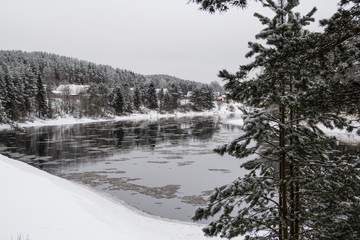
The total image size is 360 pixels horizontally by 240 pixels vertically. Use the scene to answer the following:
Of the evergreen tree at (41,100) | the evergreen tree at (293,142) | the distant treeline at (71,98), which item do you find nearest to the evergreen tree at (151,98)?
the distant treeline at (71,98)

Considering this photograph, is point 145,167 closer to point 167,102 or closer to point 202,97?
point 167,102

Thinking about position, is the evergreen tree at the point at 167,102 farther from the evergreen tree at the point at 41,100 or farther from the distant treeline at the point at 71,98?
the evergreen tree at the point at 41,100

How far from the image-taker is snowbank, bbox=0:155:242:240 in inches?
340

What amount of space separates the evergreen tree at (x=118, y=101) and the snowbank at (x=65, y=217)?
72282 millimetres

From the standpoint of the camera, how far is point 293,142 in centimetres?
561

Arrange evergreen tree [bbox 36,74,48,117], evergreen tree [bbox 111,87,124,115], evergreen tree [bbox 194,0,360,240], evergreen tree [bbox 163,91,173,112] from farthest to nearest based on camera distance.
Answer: evergreen tree [bbox 163,91,173,112]
evergreen tree [bbox 111,87,124,115]
evergreen tree [bbox 36,74,48,117]
evergreen tree [bbox 194,0,360,240]

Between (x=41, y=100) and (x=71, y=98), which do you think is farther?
(x=71, y=98)

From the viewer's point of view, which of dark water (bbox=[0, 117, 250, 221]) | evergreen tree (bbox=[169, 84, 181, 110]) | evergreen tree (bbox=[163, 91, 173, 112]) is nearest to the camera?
dark water (bbox=[0, 117, 250, 221])

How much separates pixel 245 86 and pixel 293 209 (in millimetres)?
2524

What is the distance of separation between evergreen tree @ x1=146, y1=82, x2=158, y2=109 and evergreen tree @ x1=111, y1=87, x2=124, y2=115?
1438 cm

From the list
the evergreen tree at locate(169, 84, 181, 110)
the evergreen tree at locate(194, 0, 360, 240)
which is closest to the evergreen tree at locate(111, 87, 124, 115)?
the evergreen tree at locate(169, 84, 181, 110)

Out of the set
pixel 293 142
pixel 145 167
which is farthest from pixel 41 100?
pixel 293 142

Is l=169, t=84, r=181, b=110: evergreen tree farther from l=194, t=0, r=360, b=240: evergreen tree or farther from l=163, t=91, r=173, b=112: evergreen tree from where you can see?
l=194, t=0, r=360, b=240: evergreen tree

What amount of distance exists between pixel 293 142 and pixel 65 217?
8.23m
